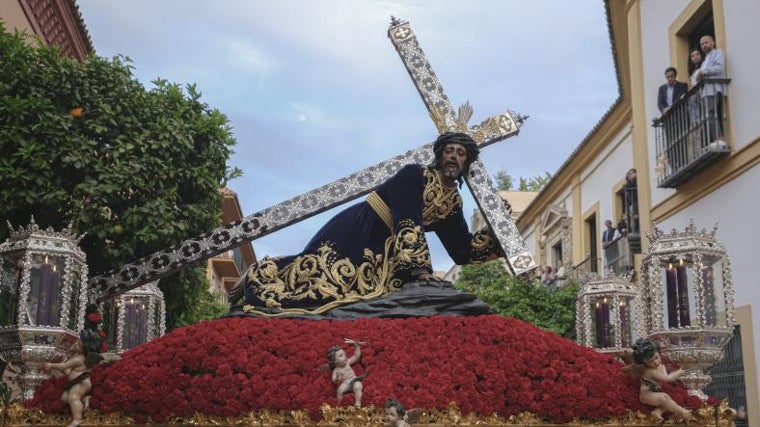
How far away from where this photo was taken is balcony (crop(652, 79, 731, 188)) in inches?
425

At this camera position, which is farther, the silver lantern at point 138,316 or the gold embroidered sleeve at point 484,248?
the silver lantern at point 138,316

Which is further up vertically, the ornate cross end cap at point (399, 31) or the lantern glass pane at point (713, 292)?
the ornate cross end cap at point (399, 31)

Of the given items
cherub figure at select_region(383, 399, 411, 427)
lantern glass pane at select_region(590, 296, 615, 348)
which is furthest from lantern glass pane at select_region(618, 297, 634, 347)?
cherub figure at select_region(383, 399, 411, 427)

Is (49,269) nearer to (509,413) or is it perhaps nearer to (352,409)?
(352,409)

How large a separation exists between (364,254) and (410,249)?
0.51 m

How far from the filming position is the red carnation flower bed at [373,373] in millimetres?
5656

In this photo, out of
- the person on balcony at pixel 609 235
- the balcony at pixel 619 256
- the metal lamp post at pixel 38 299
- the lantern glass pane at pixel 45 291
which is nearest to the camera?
the metal lamp post at pixel 38 299

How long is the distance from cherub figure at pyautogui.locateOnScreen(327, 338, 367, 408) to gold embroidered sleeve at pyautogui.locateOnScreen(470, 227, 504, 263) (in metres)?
2.35

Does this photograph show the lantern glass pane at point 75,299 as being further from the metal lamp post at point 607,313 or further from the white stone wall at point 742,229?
the white stone wall at point 742,229

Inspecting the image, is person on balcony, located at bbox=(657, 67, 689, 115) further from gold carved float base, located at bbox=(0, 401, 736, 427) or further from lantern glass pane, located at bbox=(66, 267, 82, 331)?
lantern glass pane, located at bbox=(66, 267, 82, 331)

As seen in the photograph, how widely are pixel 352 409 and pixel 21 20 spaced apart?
1204 cm

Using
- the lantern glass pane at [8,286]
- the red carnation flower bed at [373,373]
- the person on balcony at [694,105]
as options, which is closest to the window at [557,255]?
the person on balcony at [694,105]

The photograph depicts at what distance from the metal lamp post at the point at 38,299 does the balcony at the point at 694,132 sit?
7.51 m

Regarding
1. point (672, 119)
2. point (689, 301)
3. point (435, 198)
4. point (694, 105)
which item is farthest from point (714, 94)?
point (435, 198)
